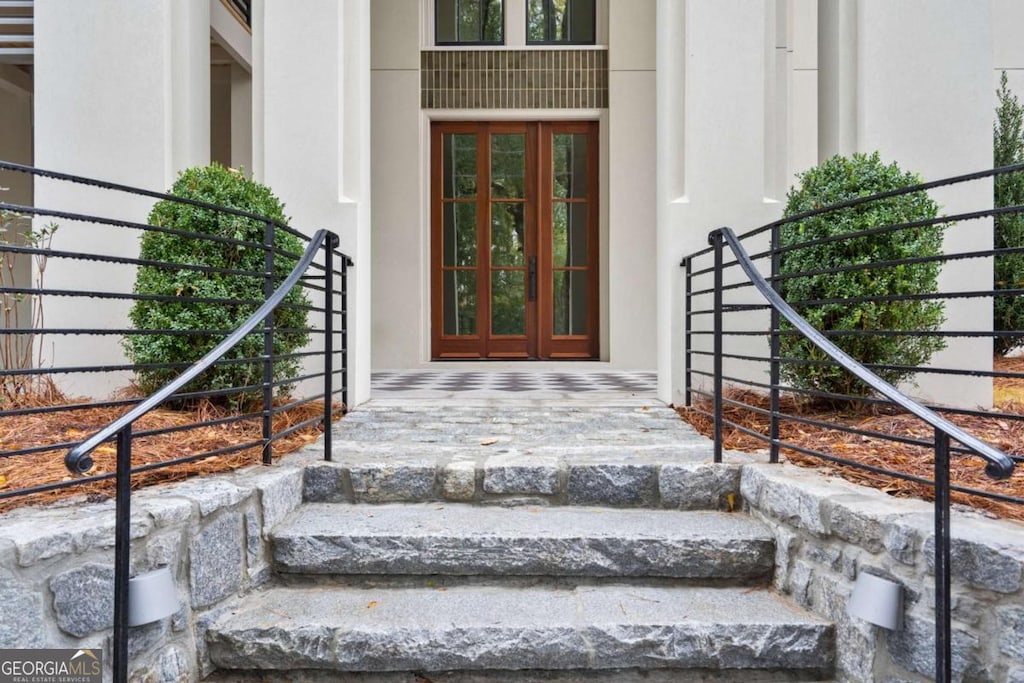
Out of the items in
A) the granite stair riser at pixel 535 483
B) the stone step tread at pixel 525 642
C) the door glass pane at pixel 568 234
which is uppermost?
the door glass pane at pixel 568 234

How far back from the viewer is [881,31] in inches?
140

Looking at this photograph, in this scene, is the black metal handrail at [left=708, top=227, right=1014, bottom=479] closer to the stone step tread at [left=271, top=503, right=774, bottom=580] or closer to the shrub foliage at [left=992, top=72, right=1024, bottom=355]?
the stone step tread at [left=271, top=503, right=774, bottom=580]

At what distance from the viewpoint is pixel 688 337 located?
346 cm

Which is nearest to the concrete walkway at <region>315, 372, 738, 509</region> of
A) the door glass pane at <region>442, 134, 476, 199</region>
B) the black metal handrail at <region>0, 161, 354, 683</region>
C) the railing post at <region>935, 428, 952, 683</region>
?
the black metal handrail at <region>0, 161, 354, 683</region>

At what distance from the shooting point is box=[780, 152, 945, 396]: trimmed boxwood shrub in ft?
9.26

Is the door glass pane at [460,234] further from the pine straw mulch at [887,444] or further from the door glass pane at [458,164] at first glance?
the pine straw mulch at [887,444]

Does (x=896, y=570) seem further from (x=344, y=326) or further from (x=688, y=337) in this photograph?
(x=344, y=326)

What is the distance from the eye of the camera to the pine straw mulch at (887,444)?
1.83 meters

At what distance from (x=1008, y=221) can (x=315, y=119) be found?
210 inches

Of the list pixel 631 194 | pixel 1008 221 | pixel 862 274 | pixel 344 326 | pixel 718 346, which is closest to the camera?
pixel 718 346

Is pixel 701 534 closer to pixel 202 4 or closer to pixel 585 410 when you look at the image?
pixel 585 410

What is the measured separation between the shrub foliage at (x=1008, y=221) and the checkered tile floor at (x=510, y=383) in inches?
104

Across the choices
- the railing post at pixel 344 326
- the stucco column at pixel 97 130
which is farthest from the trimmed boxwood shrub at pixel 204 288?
the stucco column at pixel 97 130

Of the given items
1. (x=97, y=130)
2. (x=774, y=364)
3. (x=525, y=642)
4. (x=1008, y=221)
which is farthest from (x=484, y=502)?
(x=1008, y=221)
